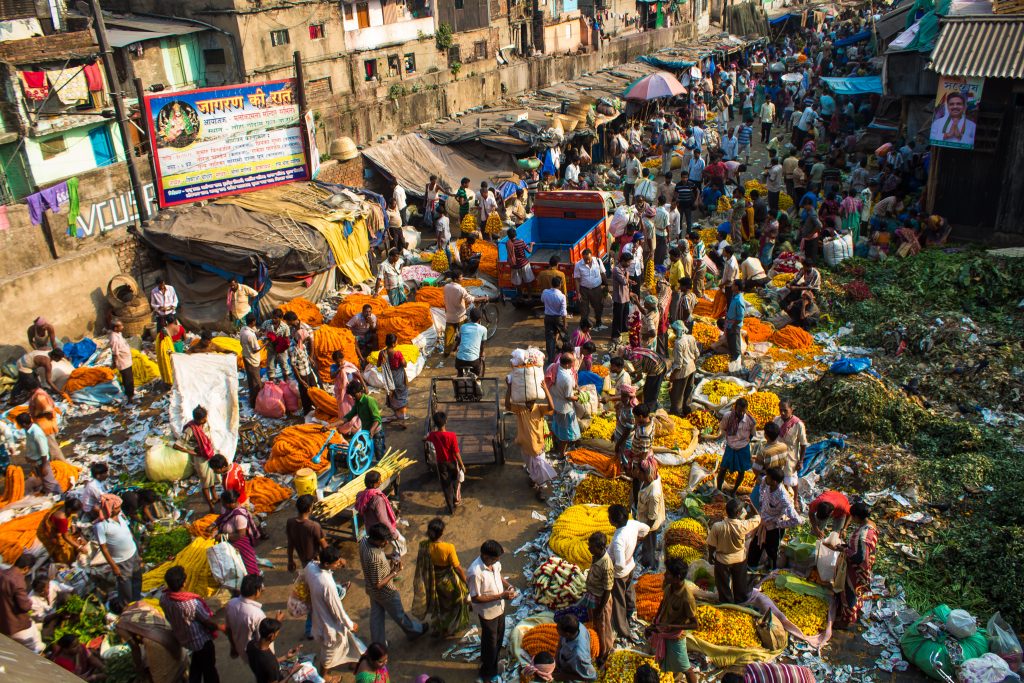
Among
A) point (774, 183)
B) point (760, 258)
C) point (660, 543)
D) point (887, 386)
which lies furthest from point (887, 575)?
point (774, 183)

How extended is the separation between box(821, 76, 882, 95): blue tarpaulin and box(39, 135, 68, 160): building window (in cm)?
2132

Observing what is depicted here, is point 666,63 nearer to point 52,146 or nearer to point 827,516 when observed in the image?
point 52,146

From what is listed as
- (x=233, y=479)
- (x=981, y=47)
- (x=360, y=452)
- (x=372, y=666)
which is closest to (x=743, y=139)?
(x=981, y=47)

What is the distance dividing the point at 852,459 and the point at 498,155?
14684 mm

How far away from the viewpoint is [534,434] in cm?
938

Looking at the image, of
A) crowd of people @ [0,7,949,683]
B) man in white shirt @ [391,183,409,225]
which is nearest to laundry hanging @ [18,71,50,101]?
man in white shirt @ [391,183,409,225]

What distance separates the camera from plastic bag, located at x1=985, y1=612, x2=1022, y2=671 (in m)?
6.75

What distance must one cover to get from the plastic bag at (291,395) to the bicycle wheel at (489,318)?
3.50 meters

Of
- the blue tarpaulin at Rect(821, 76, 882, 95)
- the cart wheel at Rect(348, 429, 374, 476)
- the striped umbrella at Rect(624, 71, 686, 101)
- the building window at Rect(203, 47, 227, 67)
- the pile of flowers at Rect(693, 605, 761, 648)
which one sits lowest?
the pile of flowers at Rect(693, 605, 761, 648)

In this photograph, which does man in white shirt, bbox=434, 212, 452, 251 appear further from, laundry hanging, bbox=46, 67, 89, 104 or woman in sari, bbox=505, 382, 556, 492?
laundry hanging, bbox=46, 67, 89, 104

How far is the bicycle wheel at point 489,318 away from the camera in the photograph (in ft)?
45.2

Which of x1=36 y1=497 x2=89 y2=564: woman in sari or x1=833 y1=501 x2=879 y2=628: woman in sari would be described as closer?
x1=833 y1=501 x2=879 y2=628: woman in sari

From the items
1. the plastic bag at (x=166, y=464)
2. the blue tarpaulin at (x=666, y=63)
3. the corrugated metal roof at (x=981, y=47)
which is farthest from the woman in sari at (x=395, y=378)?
the blue tarpaulin at (x=666, y=63)

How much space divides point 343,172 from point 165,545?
1218 centimetres
